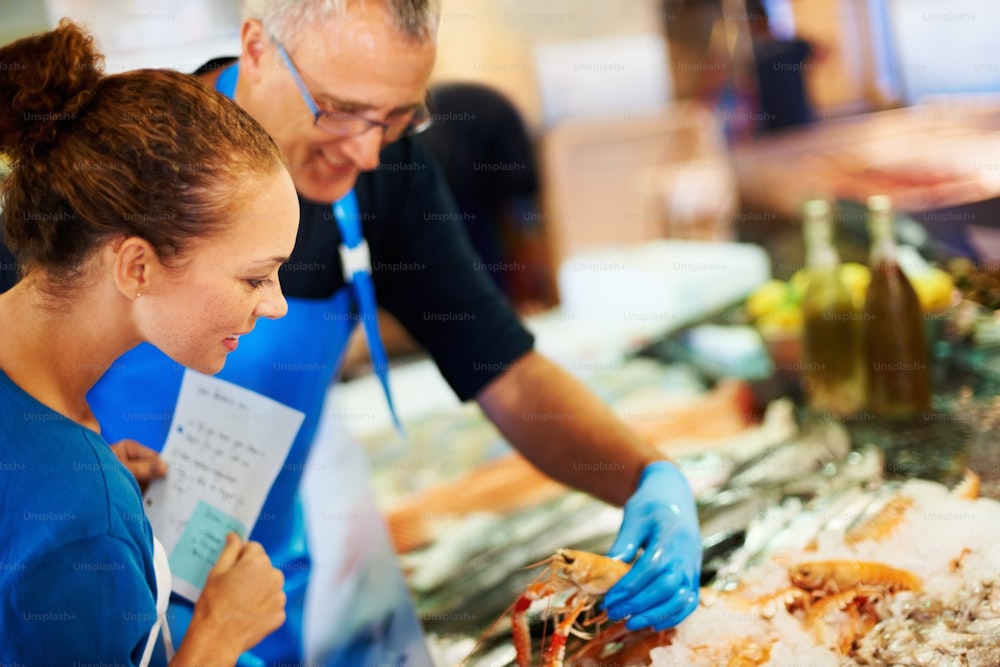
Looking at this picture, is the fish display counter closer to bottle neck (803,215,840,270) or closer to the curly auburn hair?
bottle neck (803,215,840,270)

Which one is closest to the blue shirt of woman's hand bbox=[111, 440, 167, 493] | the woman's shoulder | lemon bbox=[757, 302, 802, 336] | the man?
the woman's shoulder

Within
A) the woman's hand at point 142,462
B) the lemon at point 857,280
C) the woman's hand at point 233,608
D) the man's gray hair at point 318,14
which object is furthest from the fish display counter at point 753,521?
the man's gray hair at point 318,14

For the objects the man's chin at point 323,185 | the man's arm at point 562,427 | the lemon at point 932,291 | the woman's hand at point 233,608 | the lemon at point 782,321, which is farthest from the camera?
the lemon at point 782,321

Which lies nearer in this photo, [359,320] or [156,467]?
[156,467]

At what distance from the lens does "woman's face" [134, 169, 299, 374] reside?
0.95 metres

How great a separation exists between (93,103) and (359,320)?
746 millimetres

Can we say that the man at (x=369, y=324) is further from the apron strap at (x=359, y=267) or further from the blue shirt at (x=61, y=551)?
the blue shirt at (x=61, y=551)

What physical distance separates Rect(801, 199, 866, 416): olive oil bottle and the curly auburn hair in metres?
1.45

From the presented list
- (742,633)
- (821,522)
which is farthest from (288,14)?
(821,522)

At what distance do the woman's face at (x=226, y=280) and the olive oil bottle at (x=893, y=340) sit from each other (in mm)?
A: 1403

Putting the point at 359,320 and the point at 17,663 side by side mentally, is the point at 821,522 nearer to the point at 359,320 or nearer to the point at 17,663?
the point at 359,320

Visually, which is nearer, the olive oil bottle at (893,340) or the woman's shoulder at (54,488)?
the woman's shoulder at (54,488)

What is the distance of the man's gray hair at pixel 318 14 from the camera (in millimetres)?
1135

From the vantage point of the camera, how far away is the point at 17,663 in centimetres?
90
